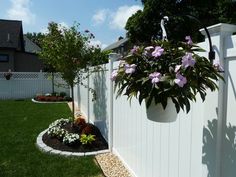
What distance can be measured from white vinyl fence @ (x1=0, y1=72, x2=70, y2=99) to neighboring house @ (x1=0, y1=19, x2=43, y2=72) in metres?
8.20

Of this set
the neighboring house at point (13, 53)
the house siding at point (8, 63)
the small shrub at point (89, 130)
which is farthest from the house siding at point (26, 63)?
the small shrub at point (89, 130)

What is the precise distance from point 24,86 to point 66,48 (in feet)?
39.2

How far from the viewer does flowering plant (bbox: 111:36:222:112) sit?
76.0 inches

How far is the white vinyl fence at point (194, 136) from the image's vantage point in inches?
85.0

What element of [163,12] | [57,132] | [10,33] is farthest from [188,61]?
[10,33]

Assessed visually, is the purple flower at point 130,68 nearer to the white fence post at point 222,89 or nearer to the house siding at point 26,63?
the white fence post at point 222,89

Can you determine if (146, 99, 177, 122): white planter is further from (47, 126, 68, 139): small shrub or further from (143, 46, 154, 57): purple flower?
(47, 126, 68, 139): small shrub

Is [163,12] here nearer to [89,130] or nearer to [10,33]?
[10,33]

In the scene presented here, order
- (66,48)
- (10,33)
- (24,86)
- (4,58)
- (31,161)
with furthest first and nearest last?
(10,33) → (4,58) → (24,86) → (66,48) → (31,161)

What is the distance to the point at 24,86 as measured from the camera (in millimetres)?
18219

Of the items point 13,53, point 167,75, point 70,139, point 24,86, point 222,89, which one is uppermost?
point 13,53

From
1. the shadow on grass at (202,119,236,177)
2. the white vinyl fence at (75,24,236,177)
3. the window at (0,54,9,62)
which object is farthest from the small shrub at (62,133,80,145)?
the window at (0,54,9,62)

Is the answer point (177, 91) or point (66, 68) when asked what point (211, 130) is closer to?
point (177, 91)

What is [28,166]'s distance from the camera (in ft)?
17.3
